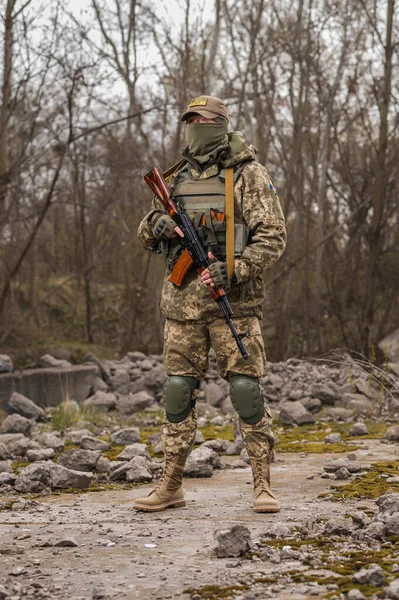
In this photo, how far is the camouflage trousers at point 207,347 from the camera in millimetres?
4449

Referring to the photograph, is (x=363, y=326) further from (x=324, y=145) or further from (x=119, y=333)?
(x=119, y=333)

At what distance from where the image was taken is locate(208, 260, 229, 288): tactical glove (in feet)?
14.1

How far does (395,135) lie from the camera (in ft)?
40.0

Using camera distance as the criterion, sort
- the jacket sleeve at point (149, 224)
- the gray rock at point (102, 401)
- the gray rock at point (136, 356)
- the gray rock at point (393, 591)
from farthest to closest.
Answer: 1. the gray rock at point (136, 356)
2. the gray rock at point (102, 401)
3. the jacket sleeve at point (149, 224)
4. the gray rock at point (393, 591)

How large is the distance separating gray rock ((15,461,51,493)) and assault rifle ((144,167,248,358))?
1455 millimetres

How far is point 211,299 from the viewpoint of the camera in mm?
4449

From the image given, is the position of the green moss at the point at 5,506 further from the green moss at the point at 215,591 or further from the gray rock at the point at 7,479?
the green moss at the point at 215,591

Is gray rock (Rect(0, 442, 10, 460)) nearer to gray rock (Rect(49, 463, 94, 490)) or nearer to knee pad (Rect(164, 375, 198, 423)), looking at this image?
gray rock (Rect(49, 463, 94, 490))

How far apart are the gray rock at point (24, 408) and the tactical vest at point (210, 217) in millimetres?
4177

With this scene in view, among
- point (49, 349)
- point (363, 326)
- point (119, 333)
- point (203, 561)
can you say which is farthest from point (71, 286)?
point (203, 561)

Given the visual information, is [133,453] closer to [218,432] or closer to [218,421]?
[218,432]

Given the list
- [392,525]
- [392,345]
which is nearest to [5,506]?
[392,525]

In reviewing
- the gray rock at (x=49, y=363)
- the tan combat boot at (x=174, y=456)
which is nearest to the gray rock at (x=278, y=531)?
the tan combat boot at (x=174, y=456)

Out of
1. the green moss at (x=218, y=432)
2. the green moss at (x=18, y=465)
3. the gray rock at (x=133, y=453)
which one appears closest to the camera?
the green moss at (x=18, y=465)
